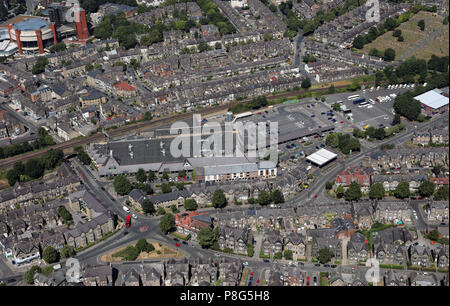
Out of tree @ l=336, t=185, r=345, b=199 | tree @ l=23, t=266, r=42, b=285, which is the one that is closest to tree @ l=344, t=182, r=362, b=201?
tree @ l=336, t=185, r=345, b=199

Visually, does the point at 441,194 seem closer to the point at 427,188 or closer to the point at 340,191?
the point at 427,188

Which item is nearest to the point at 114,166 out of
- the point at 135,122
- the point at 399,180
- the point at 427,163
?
the point at 135,122

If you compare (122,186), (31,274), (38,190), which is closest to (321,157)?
(122,186)

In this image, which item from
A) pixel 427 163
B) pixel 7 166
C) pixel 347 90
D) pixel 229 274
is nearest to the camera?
pixel 229 274

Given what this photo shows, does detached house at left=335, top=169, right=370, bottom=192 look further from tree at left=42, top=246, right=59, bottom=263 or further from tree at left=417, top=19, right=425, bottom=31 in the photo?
tree at left=417, top=19, right=425, bottom=31

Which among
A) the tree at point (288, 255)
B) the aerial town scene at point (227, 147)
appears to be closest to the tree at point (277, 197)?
the aerial town scene at point (227, 147)

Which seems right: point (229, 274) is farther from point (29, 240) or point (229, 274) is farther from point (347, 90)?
point (347, 90)

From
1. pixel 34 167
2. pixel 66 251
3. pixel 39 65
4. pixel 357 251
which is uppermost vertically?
pixel 39 65
